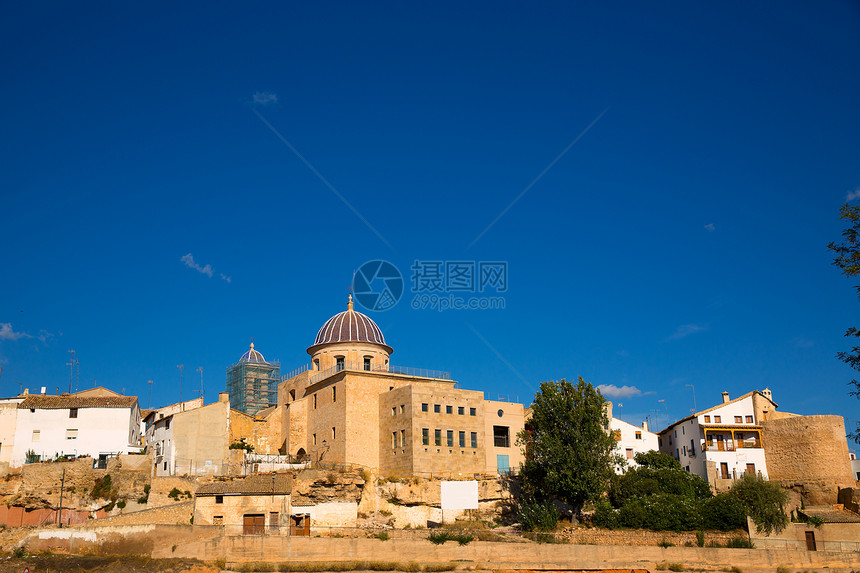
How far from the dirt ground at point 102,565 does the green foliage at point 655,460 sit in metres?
33.9

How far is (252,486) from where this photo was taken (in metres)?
45.2

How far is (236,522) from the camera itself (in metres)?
43.5

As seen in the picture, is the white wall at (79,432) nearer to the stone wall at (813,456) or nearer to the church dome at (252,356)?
the church dome at (252,356)

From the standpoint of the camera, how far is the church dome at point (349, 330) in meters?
63.2

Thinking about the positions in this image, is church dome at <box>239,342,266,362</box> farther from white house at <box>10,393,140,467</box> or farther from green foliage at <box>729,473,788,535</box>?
green foliage at <box>729,473,788,535</box>

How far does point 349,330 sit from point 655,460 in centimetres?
2626

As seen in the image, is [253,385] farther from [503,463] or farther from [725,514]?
[725,514]

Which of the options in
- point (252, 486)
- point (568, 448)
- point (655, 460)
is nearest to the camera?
point (252, 486)

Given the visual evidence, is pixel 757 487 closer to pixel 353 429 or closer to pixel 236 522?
pixel 353 429

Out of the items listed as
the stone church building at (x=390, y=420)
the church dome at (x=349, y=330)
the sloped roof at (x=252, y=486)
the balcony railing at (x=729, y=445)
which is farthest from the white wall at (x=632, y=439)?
the sloped roof at (x=252, y=486)

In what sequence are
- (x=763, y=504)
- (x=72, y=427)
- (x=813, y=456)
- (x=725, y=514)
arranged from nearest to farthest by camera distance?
(x=725, y=514), (x=763, y=504), (x=72, y=427), (x=813, y=456)

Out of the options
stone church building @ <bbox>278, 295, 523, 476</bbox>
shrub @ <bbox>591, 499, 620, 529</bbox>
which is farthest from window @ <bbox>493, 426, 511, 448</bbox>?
shrub @ <bbox>591, 499, 620, 529</bbox>

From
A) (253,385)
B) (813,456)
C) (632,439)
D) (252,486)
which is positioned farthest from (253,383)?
(813,456)

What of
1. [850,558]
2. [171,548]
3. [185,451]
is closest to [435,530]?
[171,548]
